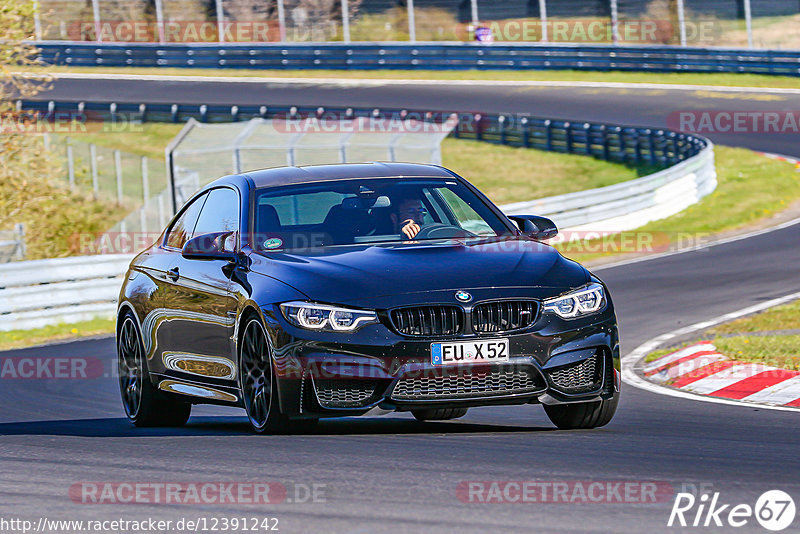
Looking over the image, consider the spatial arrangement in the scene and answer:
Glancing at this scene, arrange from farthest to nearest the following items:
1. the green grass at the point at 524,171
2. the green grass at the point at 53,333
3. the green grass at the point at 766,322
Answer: the green grass at the point at 524,171 → the green grass at the point at 53,333 → the green grass at the point at 766,322

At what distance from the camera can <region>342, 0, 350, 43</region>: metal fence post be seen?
5059cm

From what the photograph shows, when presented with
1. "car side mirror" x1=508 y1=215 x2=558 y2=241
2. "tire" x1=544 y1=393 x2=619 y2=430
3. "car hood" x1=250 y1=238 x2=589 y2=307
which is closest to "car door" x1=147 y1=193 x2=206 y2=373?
"car hood" x1=250 y1=238 x2=589 y2=307

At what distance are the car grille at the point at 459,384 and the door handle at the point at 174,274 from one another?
232cm

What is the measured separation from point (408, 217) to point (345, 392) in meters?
1.52

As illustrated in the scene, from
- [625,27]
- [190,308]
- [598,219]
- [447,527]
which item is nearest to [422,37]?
[625,27]

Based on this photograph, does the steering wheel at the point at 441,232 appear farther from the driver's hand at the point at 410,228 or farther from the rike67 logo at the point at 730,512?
the rike67 logo at the point at 730,512

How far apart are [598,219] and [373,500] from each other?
1872cm

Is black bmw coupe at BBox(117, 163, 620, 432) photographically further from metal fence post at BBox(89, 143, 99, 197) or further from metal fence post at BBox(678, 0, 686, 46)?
metal fence post at BBox(678, 0, 686, 46)

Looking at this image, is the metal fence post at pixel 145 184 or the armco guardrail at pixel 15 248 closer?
Result: the armco guardrail at pixel 15 248

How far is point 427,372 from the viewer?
283 inches

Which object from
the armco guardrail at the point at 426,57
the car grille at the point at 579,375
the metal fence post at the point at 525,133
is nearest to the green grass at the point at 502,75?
the armco guardrail at the point at 426,57

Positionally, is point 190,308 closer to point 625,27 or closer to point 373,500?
point 373,500

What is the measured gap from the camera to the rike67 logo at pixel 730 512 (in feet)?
17.1

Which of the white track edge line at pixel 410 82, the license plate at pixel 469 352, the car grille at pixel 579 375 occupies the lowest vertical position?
the white track edge line at pixel 410 82
